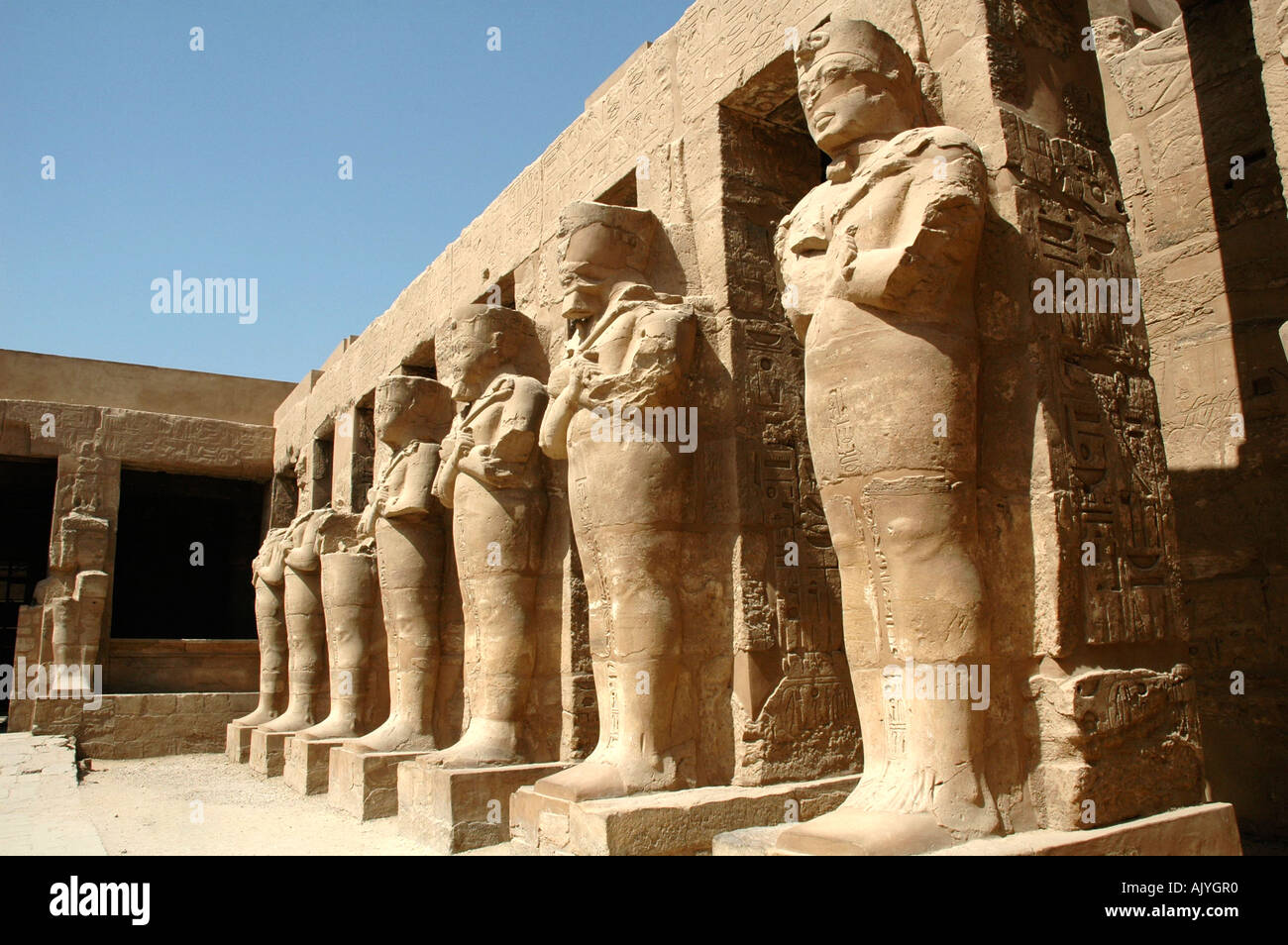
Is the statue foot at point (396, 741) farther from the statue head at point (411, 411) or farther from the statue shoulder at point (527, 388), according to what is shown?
the statue shoulder at point (527, 388)

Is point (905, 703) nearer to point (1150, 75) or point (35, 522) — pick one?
point (1150, 75)

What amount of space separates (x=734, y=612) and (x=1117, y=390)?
1.66 metres

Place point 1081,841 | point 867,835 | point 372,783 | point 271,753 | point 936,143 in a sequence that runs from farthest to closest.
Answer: point 271,753, point 372,783, point 936,143, point 1081,841, point 867,835

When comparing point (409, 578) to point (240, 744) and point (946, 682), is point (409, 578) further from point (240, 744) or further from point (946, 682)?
point (946, 682)

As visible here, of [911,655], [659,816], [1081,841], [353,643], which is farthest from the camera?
[353,643]

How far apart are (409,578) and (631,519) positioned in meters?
2.68

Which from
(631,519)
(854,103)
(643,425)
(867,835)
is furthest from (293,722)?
(854,103)

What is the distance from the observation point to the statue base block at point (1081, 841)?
285cm

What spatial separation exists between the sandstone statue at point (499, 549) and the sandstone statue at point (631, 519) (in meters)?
0.87

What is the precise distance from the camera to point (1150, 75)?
19.5 ft

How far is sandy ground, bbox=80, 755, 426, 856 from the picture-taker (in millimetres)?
5121

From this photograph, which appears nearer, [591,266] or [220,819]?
[591,266]

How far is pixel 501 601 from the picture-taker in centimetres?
525

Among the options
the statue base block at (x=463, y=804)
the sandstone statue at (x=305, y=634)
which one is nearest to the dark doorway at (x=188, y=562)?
the sandstone statue at (x=305, y=634)
